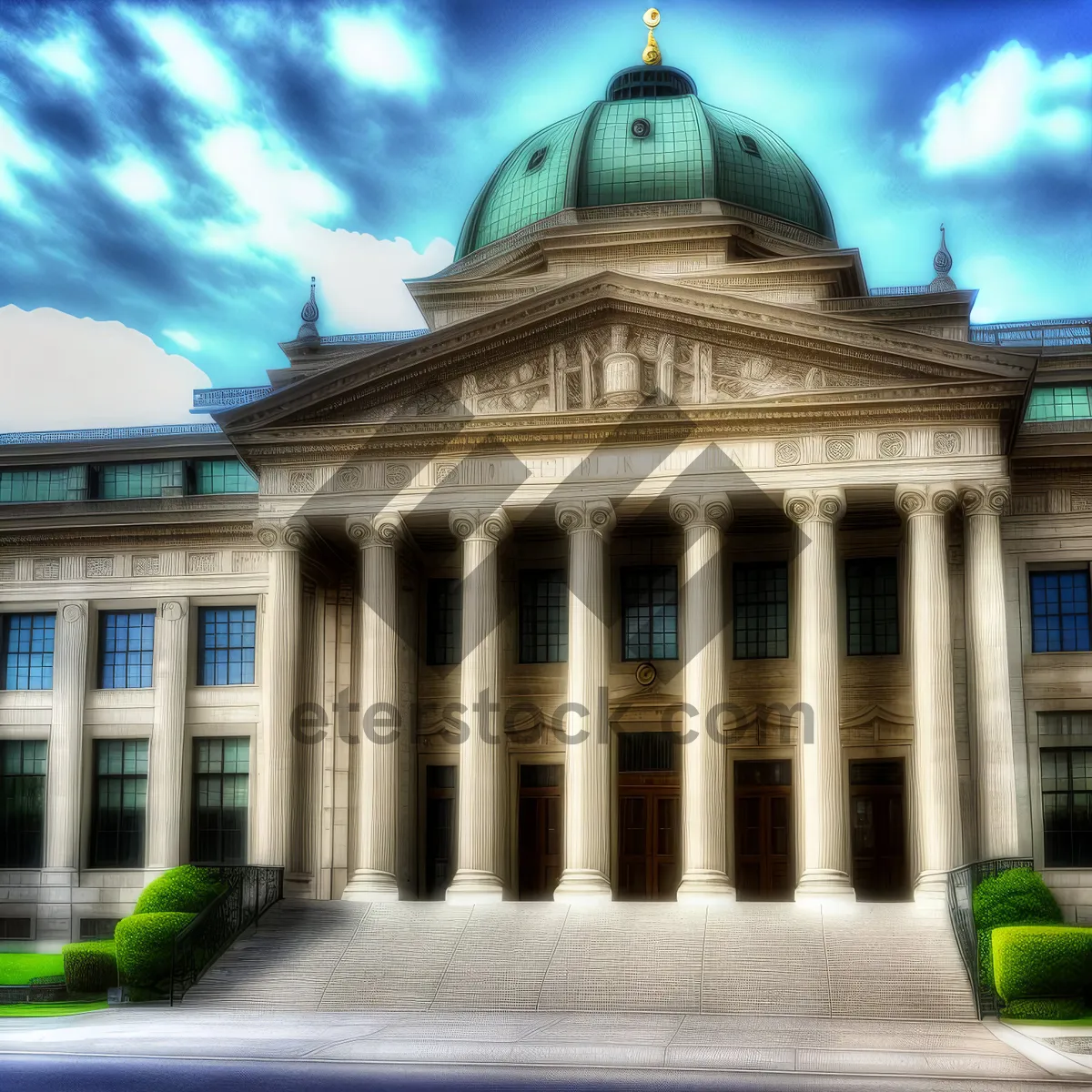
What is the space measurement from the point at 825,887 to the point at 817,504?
28.3ft

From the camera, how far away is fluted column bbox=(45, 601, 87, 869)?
42875 mm

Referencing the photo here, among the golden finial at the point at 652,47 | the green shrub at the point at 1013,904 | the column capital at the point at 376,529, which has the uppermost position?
the golden finial at the point at 652,47

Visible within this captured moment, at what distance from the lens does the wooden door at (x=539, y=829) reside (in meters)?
40.5

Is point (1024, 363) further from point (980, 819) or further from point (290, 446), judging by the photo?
point (290, 446)

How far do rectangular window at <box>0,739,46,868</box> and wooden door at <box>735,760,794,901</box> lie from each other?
62.5 ft

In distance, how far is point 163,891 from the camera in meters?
33.8

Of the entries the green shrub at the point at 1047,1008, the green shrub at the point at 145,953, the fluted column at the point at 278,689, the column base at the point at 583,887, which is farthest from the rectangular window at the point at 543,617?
the green shrub at the point at 1047,1008

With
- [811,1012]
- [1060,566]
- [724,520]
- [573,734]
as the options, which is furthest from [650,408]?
[811,1012]

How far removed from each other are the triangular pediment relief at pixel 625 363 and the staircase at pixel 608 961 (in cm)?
1175

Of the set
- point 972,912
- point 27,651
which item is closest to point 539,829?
point 972,912

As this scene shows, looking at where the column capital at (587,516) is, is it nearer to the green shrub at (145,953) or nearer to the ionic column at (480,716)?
the ionic column at (480,716)

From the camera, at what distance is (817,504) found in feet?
119

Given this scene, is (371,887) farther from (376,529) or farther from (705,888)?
(376,529)

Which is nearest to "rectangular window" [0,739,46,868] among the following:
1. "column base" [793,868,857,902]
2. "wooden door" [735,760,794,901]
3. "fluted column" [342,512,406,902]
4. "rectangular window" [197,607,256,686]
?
"rectangular window" [197,607,256,686]
